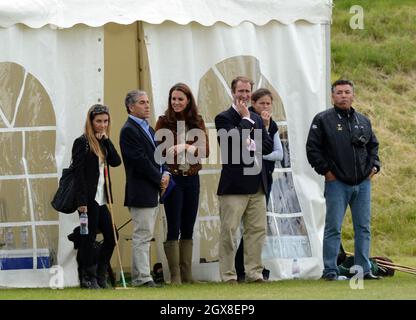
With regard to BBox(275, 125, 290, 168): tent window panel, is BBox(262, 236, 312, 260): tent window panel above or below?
below

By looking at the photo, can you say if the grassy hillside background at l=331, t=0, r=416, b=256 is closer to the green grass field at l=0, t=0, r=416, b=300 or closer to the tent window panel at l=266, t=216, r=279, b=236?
the green grass field at l=0, t=0, r=416, b=300

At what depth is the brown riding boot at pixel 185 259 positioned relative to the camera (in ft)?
36.7

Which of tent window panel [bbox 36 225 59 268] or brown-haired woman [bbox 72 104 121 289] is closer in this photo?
brown-haired woman [bbox 72 104 121 289]

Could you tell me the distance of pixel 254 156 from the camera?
10938 millimetres

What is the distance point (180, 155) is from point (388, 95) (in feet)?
35.3

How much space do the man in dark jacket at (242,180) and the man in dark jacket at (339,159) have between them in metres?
0.51

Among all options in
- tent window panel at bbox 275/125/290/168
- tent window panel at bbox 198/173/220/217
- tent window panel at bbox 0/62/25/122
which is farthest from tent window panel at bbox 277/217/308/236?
tent window panel at bbox 0/62/25/122

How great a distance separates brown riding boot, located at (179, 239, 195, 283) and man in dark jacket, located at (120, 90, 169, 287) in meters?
0.42

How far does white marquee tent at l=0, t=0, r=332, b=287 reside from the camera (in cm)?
1110

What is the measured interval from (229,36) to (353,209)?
194 centimetres

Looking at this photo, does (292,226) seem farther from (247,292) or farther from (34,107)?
(34,107)

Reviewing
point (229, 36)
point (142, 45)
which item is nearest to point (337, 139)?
point (229, 36)

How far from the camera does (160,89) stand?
1133cm

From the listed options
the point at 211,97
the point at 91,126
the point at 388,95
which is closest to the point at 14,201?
the point at 91,126
